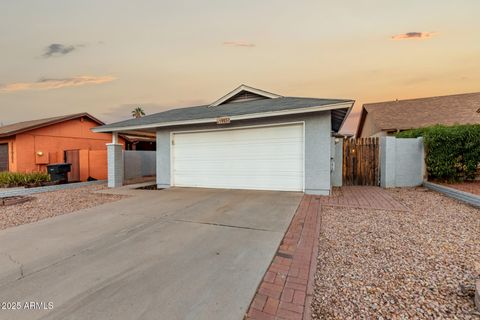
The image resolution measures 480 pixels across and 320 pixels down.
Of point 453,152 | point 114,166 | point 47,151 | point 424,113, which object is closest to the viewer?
point 453,152

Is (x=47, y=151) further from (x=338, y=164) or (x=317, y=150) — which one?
(x=338, y=164)

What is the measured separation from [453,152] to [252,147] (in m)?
7.47

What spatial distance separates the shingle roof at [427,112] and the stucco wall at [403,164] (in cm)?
820

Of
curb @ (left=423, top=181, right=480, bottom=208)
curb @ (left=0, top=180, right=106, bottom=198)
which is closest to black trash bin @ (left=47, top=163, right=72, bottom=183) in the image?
curb @ (left=0, top=180, right=106, bottom=198)

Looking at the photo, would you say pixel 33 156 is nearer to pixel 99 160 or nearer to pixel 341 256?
pixel 99 160

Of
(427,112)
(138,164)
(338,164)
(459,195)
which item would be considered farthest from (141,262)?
(427,112)

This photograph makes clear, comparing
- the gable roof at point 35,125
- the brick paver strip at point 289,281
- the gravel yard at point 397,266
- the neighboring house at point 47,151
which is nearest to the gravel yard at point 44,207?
the neighboring house at point 47,151

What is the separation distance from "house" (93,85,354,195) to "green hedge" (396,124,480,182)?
11.0 ft

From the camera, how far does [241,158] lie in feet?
27.5

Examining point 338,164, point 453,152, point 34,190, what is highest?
point 453,152

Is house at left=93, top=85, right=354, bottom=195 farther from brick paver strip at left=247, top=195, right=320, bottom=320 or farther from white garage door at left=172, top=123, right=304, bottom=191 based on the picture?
brick paver strip at left=247, top=195, right=320, bottom=320

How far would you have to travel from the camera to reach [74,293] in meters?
2.26

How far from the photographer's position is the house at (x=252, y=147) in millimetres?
7137

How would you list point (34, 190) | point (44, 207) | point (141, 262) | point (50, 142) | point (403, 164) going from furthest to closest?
point (50, 142) < point (34, 190) < point (403, 164) < point (44, 207) < point (141, 262)
